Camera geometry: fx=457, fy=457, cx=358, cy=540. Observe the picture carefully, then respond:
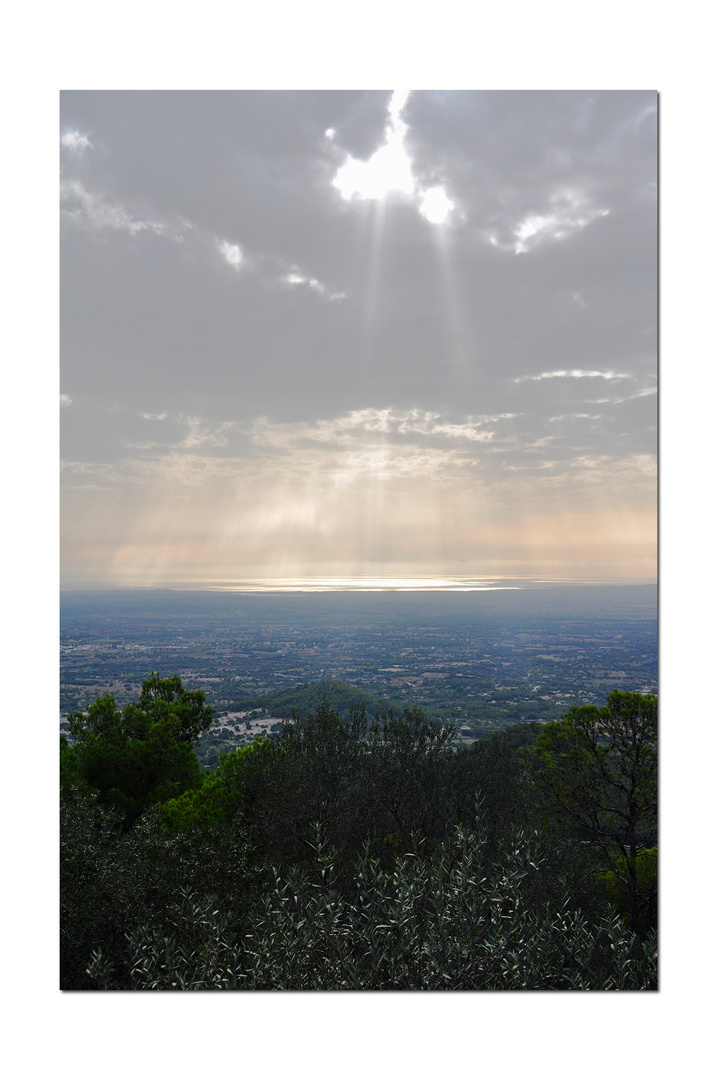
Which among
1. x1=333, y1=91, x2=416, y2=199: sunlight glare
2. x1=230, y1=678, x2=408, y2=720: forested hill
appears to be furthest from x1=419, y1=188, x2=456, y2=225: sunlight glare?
x1=230, y1=678, x2=408, y2=720: forested hill

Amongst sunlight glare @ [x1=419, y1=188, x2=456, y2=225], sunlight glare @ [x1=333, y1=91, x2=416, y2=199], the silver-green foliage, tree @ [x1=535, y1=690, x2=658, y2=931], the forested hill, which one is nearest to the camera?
the silver-green foliage

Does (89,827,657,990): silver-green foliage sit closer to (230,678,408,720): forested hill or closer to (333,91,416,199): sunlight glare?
(230,678,408,720): forested hill

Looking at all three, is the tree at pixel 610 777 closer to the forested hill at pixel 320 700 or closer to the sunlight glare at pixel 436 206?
the forested hill at pixel 320 700

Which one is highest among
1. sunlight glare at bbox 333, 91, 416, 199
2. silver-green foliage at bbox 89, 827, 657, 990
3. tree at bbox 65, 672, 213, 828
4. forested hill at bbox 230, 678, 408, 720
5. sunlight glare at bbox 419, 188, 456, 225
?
sunlight glare at bbox 333, 91, 416, 199

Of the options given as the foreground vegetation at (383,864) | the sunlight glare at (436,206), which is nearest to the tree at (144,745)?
the foreground vegetation at (383,864)
